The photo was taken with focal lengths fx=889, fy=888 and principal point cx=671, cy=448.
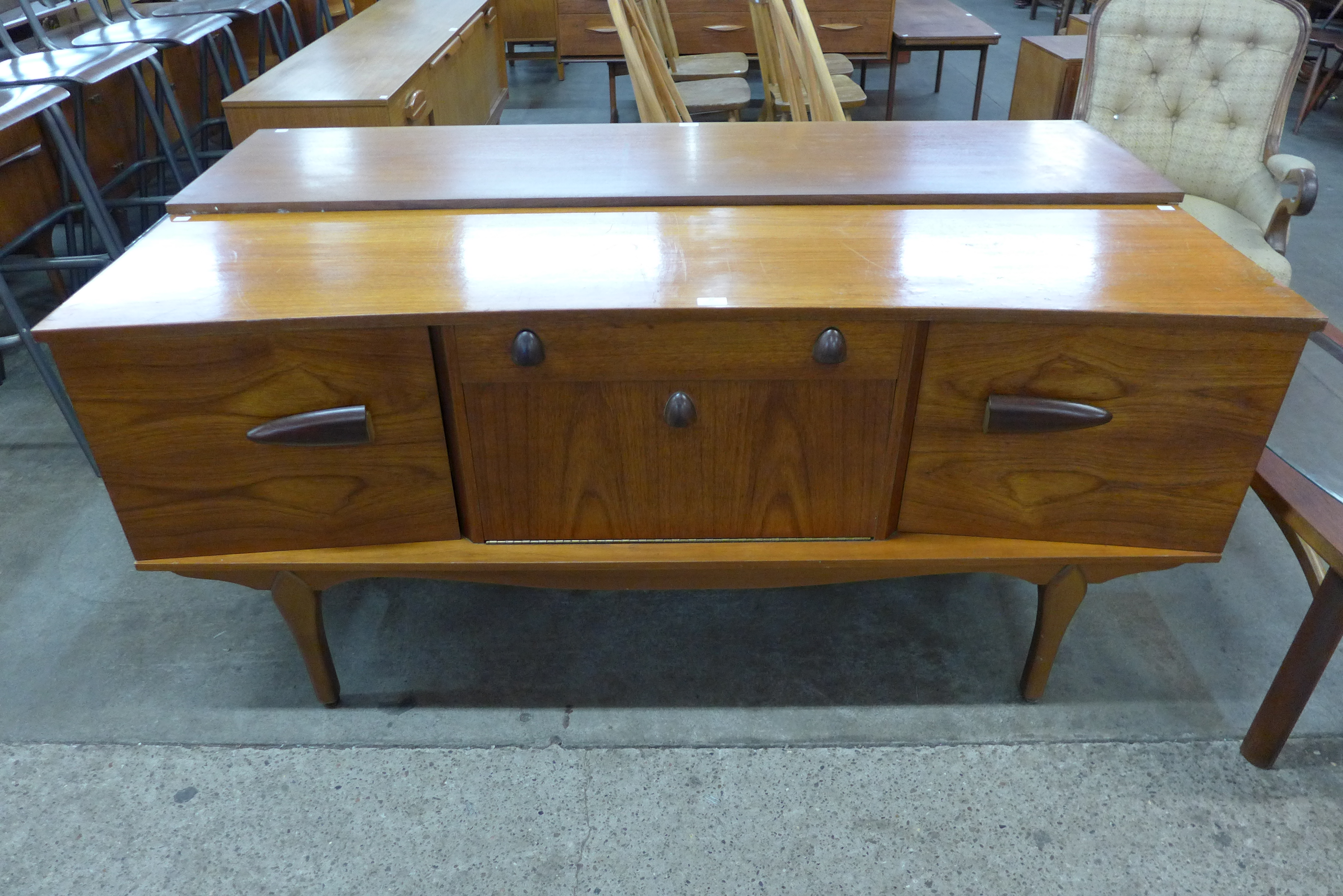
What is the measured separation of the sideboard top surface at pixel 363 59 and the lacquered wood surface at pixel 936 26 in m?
1.60

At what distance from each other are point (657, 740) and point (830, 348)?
23.9 inches

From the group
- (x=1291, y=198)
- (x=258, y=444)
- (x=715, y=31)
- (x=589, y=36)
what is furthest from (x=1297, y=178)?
(x=589, y=36)

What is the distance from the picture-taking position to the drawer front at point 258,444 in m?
0.88

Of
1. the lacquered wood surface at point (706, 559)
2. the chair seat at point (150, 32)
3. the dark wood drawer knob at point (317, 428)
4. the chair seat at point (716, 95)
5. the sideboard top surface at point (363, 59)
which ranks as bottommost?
the lacquered wood surface at point (706, 559)

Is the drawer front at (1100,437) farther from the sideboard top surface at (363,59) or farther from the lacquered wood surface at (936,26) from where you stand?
the lacquered wood surface at (936,26)

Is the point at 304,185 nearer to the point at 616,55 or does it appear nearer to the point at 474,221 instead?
the point at 474,221

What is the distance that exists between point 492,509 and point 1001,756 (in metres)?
0.74

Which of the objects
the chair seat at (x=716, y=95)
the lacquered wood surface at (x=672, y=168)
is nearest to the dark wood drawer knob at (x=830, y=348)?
the lacquered wood surface at (x=672, y=168)

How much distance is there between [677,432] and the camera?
3.17 feet

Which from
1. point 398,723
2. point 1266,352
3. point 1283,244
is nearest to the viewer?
point 1266,352

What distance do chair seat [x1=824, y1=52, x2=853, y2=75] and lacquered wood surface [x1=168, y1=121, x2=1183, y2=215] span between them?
1.64 meters

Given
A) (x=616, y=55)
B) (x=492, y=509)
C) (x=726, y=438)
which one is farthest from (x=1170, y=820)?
(x=616, y=55)

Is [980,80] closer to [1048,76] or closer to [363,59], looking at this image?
[1048,76]

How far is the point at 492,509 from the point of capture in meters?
1.02
